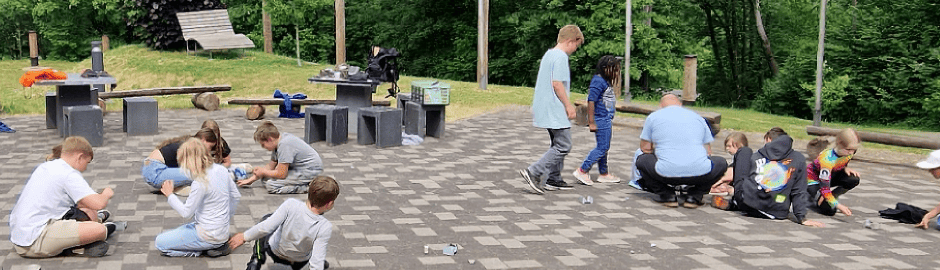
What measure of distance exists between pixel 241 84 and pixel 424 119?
10.2 metres

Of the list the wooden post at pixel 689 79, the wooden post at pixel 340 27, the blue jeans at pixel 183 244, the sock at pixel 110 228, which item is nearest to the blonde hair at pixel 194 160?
the blue jeans at pixel 183 244

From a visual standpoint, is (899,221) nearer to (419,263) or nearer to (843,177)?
(843,177)

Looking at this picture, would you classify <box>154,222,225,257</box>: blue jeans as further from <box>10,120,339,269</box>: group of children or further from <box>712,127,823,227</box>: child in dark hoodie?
<box>712,127,823,227</box>: child in dark hoodie

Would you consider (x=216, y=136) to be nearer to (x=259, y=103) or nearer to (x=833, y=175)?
(x=833, y=175)

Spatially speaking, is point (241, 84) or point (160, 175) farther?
point (241, 84)

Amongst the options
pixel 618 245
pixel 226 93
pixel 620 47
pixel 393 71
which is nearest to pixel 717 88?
pixel 620 47

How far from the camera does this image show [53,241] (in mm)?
6566

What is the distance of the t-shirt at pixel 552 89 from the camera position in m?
9.77

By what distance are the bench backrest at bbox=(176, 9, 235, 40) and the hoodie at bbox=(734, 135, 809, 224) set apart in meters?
21.1

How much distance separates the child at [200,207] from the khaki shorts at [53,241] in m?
0.56

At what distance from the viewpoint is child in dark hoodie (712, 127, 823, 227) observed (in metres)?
8.55

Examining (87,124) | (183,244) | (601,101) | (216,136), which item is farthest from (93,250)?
(87,124)

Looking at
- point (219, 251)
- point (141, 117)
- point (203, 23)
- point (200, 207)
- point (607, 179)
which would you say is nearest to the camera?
point (200, 207)

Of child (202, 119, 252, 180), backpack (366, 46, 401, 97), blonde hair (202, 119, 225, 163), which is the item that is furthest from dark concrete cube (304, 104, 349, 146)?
blonde hair (202, 119, 225, 163)
